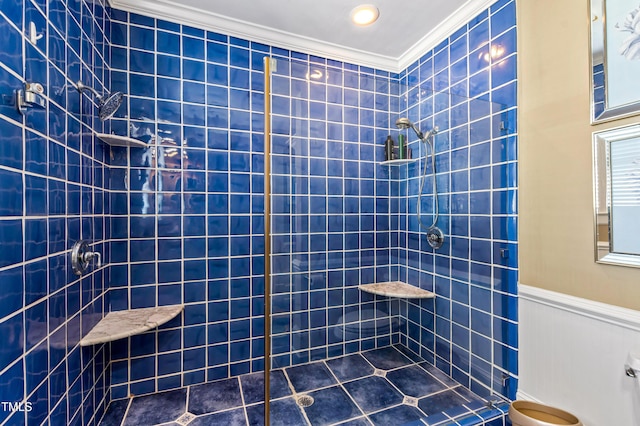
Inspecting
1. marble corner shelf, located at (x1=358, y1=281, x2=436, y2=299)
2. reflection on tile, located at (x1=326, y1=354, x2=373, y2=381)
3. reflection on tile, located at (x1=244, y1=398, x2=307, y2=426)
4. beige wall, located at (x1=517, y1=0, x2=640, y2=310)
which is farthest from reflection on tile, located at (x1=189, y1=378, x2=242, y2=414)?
beige wall, located at (x1=517, y1=0, x2=640, y2=310)

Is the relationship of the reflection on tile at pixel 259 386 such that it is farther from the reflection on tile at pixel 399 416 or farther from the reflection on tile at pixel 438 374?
the reflection on tile at pixel 438 374

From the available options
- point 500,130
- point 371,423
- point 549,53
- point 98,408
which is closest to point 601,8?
point 549,53

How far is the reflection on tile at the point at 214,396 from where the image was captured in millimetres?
1576

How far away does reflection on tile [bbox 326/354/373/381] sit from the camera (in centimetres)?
178

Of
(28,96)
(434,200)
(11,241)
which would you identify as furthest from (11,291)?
(434,200)

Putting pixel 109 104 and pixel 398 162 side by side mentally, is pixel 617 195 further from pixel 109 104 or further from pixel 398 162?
pixel 109 104

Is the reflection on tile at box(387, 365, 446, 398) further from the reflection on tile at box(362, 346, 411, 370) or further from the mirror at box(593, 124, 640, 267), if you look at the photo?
the mirror at box(593, 124, 640, 267)

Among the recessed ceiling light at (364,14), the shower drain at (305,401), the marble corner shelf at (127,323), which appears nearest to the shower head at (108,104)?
the marble corner shelf at (127,323)

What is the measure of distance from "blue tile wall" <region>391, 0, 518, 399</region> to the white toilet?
14cm

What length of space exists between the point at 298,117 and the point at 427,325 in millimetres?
1571

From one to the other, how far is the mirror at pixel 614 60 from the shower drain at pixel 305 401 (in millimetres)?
1876

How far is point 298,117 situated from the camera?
160cm

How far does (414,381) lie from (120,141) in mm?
2179

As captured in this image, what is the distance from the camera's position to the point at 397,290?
199 cm
